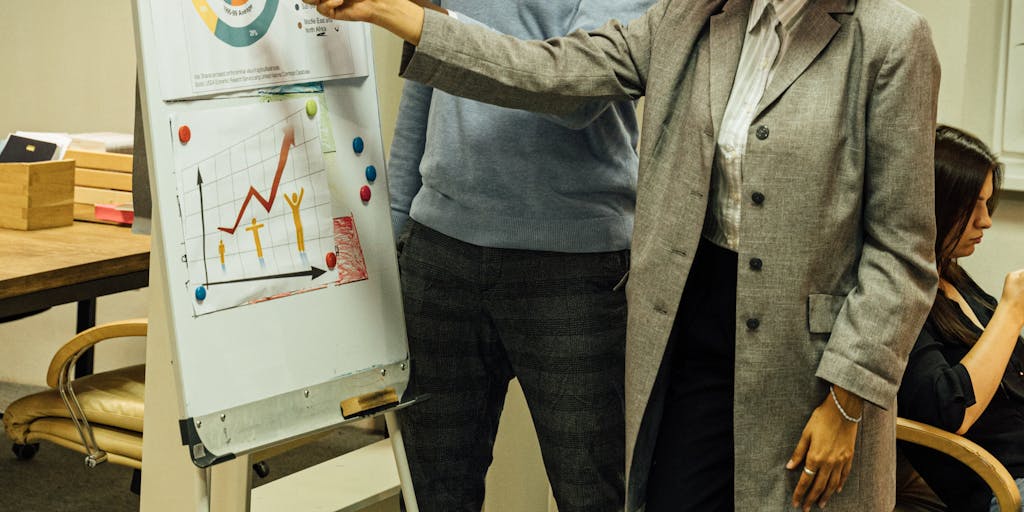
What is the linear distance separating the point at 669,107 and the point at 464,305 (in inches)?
17.8

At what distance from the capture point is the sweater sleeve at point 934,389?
6.28 ft

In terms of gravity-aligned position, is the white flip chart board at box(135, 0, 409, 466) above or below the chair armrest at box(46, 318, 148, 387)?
above

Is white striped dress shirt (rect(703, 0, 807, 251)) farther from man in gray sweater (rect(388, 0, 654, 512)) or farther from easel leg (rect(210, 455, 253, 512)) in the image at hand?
easel leg (rect(210, 455, 253, 512))

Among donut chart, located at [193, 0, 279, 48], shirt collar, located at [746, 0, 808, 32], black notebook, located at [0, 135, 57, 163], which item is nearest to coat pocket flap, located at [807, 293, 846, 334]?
shirt collar, located at [746, 0, 808, 32]

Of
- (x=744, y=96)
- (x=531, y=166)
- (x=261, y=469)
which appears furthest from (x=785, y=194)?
(x=261, y=469)

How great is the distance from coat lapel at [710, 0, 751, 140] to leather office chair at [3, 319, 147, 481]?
163 cm

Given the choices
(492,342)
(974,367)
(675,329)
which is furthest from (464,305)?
(974,367)

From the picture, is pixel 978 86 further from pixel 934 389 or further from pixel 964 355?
pixel 934 389

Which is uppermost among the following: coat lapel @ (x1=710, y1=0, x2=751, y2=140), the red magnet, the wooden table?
coat lapel @ (x1=710, y1=0, x2=751, y2=140)

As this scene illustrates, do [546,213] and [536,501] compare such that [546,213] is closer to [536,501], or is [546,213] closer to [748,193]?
[748,193]

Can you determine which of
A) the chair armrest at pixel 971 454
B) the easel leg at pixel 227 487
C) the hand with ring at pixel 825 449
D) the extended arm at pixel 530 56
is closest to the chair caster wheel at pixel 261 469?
the easel leg at pixel 227 487

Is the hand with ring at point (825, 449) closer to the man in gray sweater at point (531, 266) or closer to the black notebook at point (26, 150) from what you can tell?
the man in gray sweater at point (531, 266)

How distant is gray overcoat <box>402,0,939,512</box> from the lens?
1.27m

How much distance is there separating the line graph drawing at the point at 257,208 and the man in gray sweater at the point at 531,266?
6.8 inches
